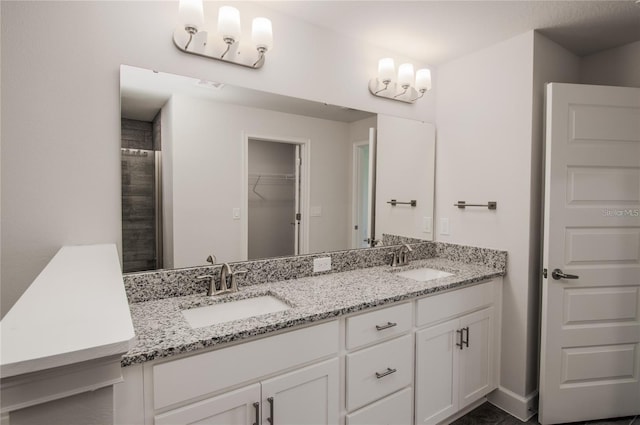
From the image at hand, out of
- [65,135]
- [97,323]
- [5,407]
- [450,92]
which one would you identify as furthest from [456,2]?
[5,407]

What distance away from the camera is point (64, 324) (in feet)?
1.87

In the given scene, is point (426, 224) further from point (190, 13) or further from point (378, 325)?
point (190, 13)

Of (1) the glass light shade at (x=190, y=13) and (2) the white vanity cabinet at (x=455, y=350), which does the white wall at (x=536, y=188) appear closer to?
(2) the white vanity cabinet at (x=455, y=350)

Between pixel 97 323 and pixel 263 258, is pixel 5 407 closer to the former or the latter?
pixel 97 323

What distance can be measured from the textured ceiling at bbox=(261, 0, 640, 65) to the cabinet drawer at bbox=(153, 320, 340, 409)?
164cm

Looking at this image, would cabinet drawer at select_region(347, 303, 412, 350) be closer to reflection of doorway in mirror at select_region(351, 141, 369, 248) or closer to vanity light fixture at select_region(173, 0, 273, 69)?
reflection of doorway in mirror at select_region(351, 141, 369, 248)

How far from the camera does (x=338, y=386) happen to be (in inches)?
56.4

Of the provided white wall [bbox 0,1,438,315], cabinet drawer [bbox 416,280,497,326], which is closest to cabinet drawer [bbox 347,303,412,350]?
cabinet drawer [bbox 416,280,497,326]

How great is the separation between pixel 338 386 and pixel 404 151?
1.68m

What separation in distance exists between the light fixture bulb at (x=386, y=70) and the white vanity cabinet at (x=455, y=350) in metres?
1.39

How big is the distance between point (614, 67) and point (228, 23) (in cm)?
262

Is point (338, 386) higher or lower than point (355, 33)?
lower

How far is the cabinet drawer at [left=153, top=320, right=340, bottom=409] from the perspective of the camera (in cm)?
107

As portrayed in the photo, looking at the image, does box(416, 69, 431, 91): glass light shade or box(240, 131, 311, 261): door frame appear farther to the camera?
box(416, 69, 431, 91): glass light shade
